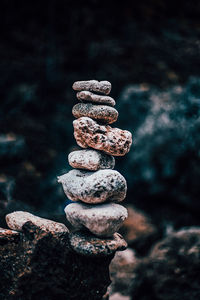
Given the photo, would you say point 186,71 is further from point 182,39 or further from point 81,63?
point 81,63

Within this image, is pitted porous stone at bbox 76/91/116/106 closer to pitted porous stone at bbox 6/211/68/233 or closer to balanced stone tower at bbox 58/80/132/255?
balanced stone tower at bbox 58/80/132/255

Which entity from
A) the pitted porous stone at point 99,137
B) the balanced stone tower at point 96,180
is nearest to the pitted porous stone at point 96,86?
the balanced stone tower at point 96,180

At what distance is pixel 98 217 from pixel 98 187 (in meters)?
0.34

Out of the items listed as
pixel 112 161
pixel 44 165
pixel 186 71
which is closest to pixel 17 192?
pixel 44 165

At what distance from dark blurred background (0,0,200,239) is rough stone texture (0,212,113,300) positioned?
2.54 m

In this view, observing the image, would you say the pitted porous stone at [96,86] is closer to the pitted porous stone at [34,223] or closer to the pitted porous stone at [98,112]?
the pitted porous stone at [98,112]

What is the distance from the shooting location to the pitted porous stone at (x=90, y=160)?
300 centimetres

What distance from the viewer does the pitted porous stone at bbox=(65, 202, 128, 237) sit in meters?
2.76

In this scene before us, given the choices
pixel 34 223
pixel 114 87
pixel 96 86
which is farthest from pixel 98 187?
pixel 114 87

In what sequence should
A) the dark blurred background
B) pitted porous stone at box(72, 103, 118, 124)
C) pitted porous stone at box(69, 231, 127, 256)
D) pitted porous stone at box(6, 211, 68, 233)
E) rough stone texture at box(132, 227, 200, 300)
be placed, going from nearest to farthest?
pitted porous stone at box(69, 231, 127, 256), pitted porous stone at box(6, 211, 68, 233), pitted porous stone at box(72, 103, 118, 124), rough stone texture at box(132, 227, 200, 300), the dark blurred background

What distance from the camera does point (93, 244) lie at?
2789 mm

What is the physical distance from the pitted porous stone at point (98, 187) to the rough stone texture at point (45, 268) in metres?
0.56

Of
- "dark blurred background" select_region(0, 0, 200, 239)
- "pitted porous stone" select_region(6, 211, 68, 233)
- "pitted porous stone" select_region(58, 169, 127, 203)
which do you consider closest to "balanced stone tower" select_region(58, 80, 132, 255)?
"pitted porous stone" select_region(58, 169, 127, 203)

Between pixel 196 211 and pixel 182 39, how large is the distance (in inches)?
188
